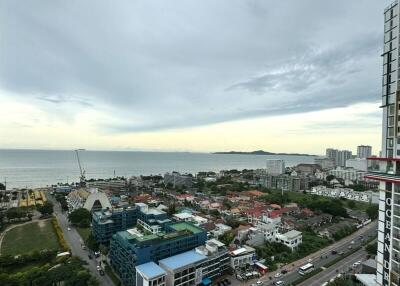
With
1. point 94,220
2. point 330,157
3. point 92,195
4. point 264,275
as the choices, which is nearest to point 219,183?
point 92,195

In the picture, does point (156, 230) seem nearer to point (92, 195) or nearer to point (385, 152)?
point (92, 195)

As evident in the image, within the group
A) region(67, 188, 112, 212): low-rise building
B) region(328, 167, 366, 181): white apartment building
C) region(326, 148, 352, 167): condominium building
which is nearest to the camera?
region(67, 188, 112, 212): low-rise building

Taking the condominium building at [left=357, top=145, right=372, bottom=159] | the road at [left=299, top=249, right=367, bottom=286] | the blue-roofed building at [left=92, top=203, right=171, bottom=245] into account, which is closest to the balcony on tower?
the road at [left=299, top=249, right=367, bottom=286]

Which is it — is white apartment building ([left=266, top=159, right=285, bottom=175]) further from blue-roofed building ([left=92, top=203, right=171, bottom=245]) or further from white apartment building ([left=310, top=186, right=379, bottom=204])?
blue-roofed building ([left=92, top=203, right=171, bottom=245])

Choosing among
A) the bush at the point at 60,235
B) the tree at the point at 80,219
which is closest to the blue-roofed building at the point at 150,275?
the bush at the point at 60,235

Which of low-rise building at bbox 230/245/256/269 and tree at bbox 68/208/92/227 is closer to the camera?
low-rise building at bbox 230/245/256/269

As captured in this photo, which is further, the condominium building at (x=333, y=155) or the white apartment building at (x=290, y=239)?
the condominium building at (x=333, y=155)

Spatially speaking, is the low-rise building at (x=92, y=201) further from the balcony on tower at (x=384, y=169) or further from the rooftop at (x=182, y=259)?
the balcony on tower at (x=384, y=169)
